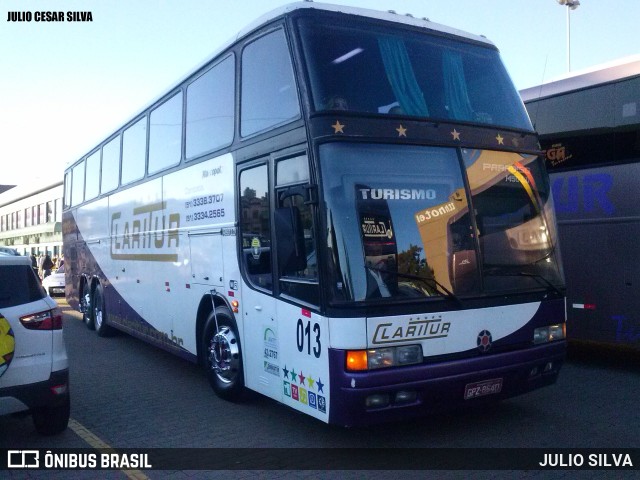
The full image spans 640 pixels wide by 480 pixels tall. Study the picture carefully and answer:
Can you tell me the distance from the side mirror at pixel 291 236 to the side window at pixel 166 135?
140 inches

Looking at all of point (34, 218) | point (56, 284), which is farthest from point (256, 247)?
point (34, 218)

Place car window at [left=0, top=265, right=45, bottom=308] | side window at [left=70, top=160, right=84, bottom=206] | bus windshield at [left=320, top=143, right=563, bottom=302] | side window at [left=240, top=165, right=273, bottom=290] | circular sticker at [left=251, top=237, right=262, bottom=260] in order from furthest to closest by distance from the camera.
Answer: side window at [left=70, top=160, right=84, bottom=206] < circular sticker at [left=251, top=237, right=262, bottom=260] < side window at [left=240, top=165, right=273, bottom=290] < car window at [left=0, top=265, right=45, bottom=308] < bus windshield at [left=320, top=143, right=563, bottom=302]

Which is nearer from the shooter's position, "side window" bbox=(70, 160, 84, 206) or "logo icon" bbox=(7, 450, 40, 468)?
"logo icon" bbox=(7, 450, 40, 468)

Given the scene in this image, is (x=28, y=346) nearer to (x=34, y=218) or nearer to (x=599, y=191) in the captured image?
(x=599, y=191)

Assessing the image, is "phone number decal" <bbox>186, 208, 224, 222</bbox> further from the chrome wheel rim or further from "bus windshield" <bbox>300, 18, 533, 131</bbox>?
"bus windshield" <bbox>300, 18, 533, 131</bbox>

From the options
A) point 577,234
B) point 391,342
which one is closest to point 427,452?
point 391,342

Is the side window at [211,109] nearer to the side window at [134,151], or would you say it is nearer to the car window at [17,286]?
the side window at [134,151]

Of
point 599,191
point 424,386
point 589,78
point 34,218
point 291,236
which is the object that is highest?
point 589,78

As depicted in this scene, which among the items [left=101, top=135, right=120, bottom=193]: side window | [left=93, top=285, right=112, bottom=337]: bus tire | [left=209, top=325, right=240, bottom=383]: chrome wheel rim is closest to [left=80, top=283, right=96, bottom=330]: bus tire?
[left=93, top=285, right=112, bottom=337]: bus tire

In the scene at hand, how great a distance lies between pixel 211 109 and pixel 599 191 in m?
5.09

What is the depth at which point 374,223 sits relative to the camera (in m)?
5.29

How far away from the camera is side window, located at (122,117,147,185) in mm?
10250

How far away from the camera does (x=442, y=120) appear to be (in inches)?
231

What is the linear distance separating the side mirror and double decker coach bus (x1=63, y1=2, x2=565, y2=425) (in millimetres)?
17
